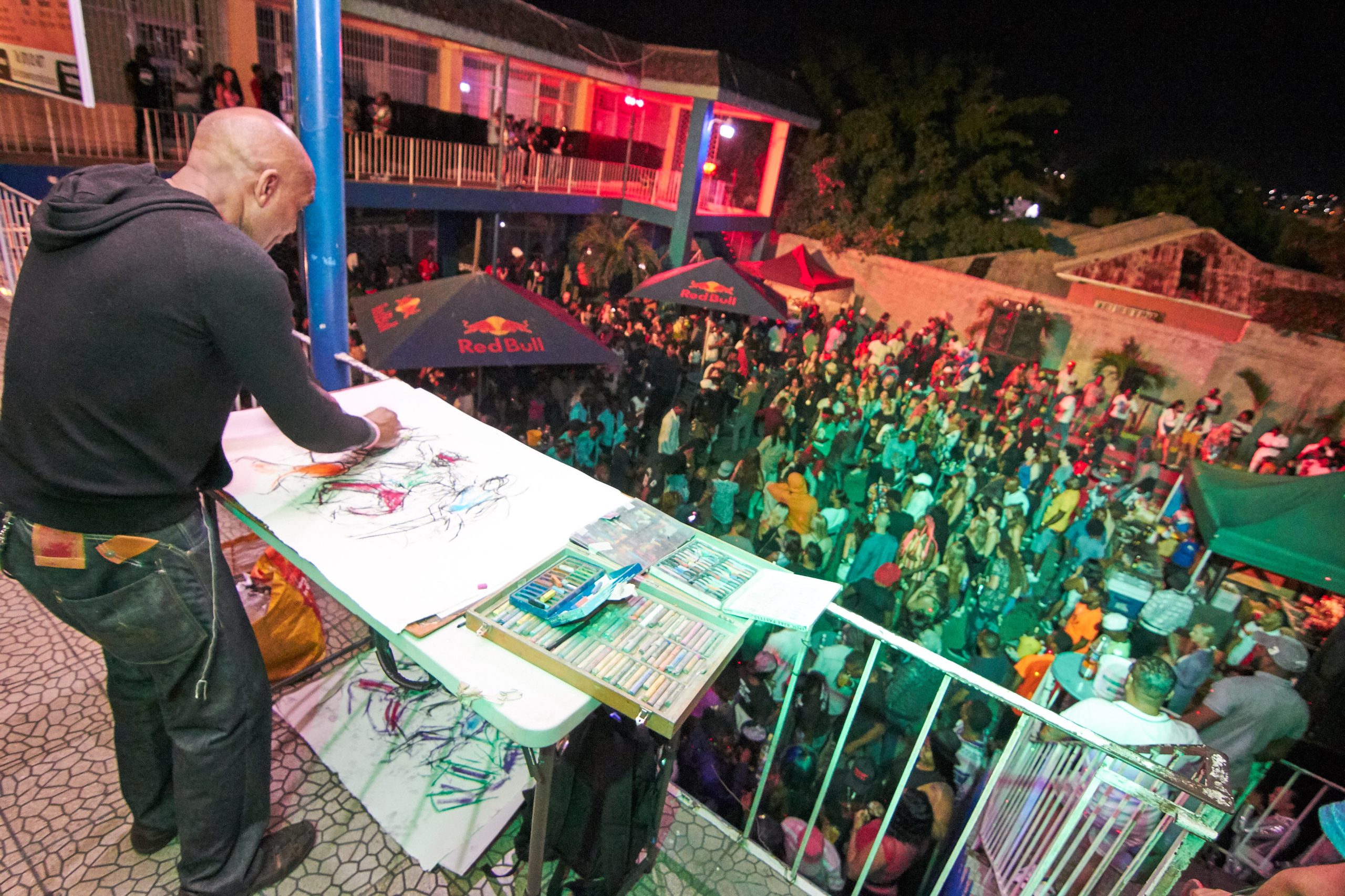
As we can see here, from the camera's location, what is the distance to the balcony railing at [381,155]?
31.7 feet

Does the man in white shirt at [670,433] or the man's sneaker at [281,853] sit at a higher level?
the man's sneaker at [281,853]

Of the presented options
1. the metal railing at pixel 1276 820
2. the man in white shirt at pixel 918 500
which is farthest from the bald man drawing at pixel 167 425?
the man in white shirt at pixel 918 500

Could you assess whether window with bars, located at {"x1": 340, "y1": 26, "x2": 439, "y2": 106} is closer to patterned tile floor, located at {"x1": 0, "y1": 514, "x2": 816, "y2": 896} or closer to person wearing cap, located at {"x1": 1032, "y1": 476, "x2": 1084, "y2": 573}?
person wearing cap, located at {"x1": 1032, "y1": 476, "x2": 1084, "y2": 573}

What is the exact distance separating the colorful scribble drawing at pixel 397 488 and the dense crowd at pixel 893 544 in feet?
3.92

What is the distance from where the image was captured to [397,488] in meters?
2.26

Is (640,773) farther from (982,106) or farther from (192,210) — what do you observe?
(982,106)

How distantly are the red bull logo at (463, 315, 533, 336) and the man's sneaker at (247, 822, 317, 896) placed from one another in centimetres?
471

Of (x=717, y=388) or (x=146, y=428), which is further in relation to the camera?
(x=717, y=388)

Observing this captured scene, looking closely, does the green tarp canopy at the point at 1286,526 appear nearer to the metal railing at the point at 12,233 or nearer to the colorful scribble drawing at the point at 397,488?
the colorful scribble drawing at the point at 397,488

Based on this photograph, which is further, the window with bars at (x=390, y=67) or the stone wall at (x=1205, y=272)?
the stone wall at (x=1205, y=272)

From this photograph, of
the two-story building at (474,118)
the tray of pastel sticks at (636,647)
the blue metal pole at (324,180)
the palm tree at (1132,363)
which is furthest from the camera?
the palm tree at (1132,363)

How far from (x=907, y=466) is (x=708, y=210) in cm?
1441

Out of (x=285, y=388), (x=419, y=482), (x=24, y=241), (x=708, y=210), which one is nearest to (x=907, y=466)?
(x=419, y=482)

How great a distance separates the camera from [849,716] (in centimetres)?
222
